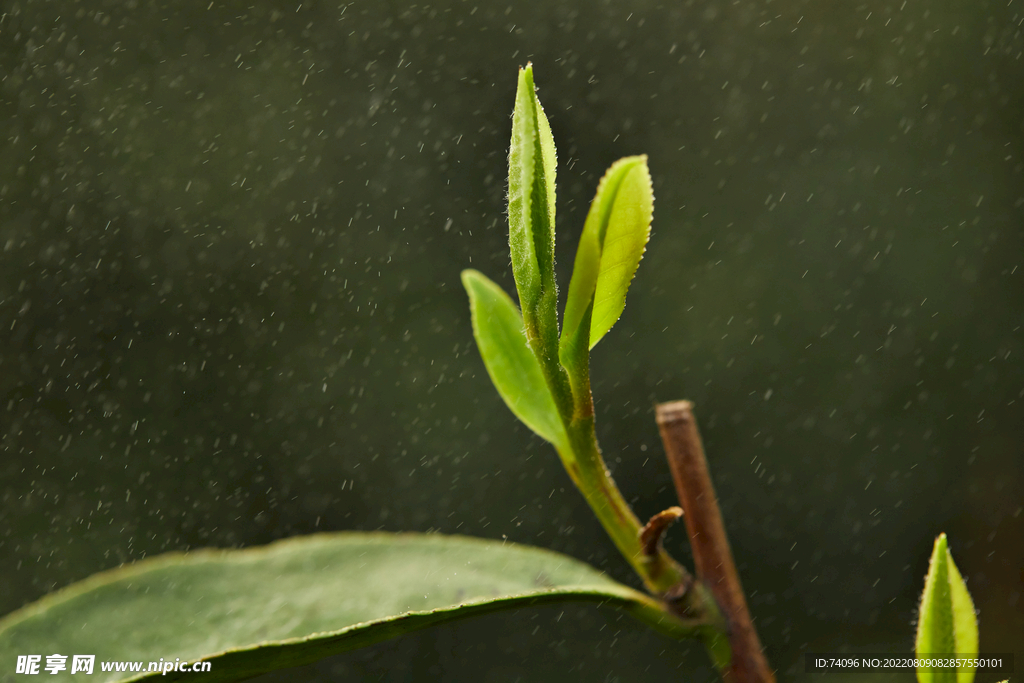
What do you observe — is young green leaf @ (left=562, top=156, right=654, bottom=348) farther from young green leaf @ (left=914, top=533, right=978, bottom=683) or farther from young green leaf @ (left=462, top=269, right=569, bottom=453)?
young green leaf @ (left=914, top=533, right=978, bottom=683)

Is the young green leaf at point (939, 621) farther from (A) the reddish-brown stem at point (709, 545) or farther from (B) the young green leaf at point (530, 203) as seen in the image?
(B) the young green leaf at point (530, 203)

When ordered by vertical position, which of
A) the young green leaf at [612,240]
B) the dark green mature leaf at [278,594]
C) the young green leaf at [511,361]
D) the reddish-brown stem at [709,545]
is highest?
the young green leaf at [612,240]

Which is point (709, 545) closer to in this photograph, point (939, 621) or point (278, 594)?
point (939, 621)

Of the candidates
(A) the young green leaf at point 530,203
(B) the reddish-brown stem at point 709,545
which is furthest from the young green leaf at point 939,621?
(A) the young green leaf at point 530,203

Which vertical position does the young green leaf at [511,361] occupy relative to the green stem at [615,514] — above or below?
above

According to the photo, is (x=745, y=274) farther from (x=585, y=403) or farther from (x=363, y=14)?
(x=585, y=403)

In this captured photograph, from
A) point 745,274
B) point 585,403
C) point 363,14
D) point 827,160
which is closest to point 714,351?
point 745,274
